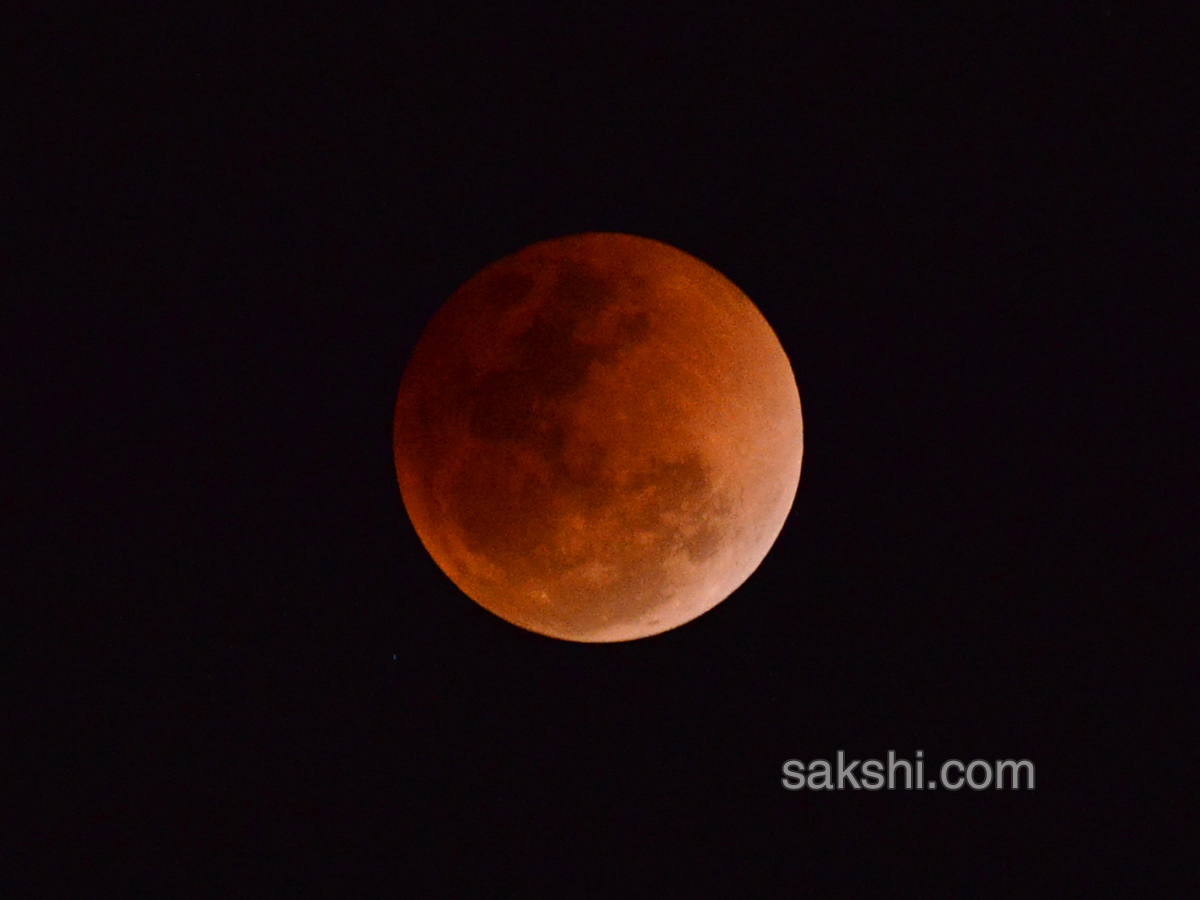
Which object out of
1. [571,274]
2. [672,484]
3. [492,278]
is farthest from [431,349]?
[672,484]

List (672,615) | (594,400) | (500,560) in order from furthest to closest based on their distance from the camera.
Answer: (672,615)
(500,560)
(594,400)

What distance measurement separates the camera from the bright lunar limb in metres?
3.61

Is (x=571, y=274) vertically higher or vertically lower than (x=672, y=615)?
higher

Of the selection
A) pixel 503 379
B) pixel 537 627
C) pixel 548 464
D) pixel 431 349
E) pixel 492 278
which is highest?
pixel 492 278

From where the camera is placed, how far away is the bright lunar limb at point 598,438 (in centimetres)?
361

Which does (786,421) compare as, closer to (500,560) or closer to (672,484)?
(672,484)

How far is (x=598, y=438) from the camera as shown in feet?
11.8

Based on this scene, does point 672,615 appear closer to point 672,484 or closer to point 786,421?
point 672,484

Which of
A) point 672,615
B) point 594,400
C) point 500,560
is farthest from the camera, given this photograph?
point 672,615

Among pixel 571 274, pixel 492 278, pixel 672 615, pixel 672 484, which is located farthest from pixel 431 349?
pixel 672 615

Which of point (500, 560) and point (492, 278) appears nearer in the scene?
point (500, 560)

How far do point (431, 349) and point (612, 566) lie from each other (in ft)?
4.47

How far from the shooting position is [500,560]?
12.6 ft

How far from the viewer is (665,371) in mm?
3658
